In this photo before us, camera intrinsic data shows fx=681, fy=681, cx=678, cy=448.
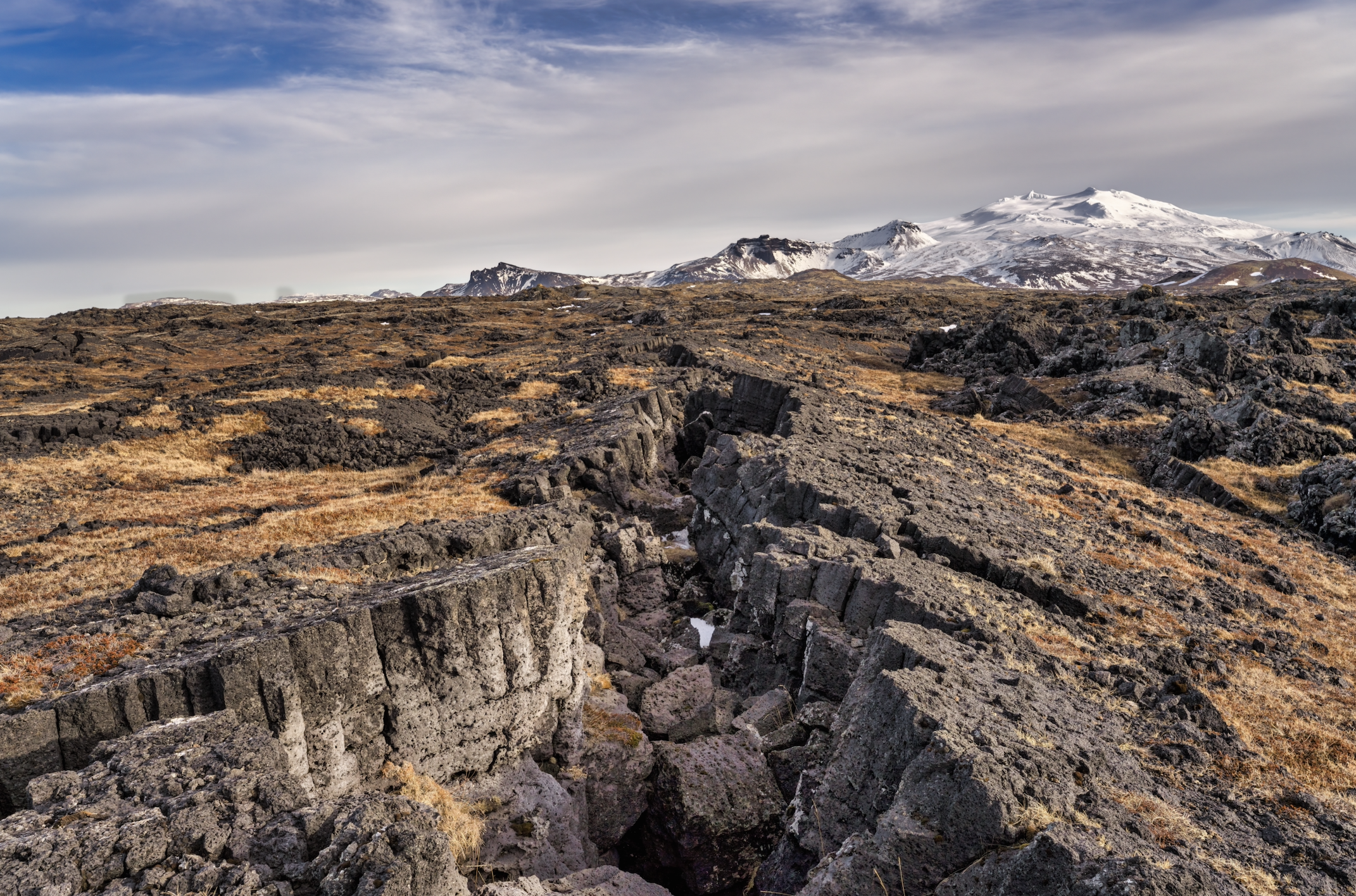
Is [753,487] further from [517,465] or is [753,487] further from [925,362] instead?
[925,362]

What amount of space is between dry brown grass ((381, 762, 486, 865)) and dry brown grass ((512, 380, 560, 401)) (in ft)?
123

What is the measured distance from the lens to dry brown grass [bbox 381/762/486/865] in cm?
1195

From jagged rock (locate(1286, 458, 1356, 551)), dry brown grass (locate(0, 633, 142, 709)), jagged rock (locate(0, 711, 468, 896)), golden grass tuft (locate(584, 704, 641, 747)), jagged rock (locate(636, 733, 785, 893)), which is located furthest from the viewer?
jagged rock (locate(1286, 458, 1356, 551))

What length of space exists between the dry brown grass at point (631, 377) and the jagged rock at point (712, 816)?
3315 cm

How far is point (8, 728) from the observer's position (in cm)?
938

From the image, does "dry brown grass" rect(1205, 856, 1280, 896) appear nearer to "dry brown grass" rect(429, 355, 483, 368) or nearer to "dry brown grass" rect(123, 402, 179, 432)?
"dry brown grass" rect(123, 402, 179, 432)

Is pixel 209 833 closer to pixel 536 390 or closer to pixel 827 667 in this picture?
pixel 827 667

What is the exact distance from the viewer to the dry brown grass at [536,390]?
1971 inches

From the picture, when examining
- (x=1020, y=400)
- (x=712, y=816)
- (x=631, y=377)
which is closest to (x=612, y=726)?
(x=712, y=816)

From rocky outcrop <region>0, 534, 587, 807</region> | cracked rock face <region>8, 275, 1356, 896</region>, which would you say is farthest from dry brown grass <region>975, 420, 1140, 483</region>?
rocky outcrop <region>0, 534, 587, 807</region>

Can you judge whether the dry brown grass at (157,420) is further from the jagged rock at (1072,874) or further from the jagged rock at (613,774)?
the jagged rock at (1072,874)

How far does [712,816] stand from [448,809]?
493 cm

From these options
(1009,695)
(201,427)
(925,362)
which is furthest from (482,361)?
(1009,695)

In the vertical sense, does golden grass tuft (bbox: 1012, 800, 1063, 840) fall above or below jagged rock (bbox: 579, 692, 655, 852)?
above
